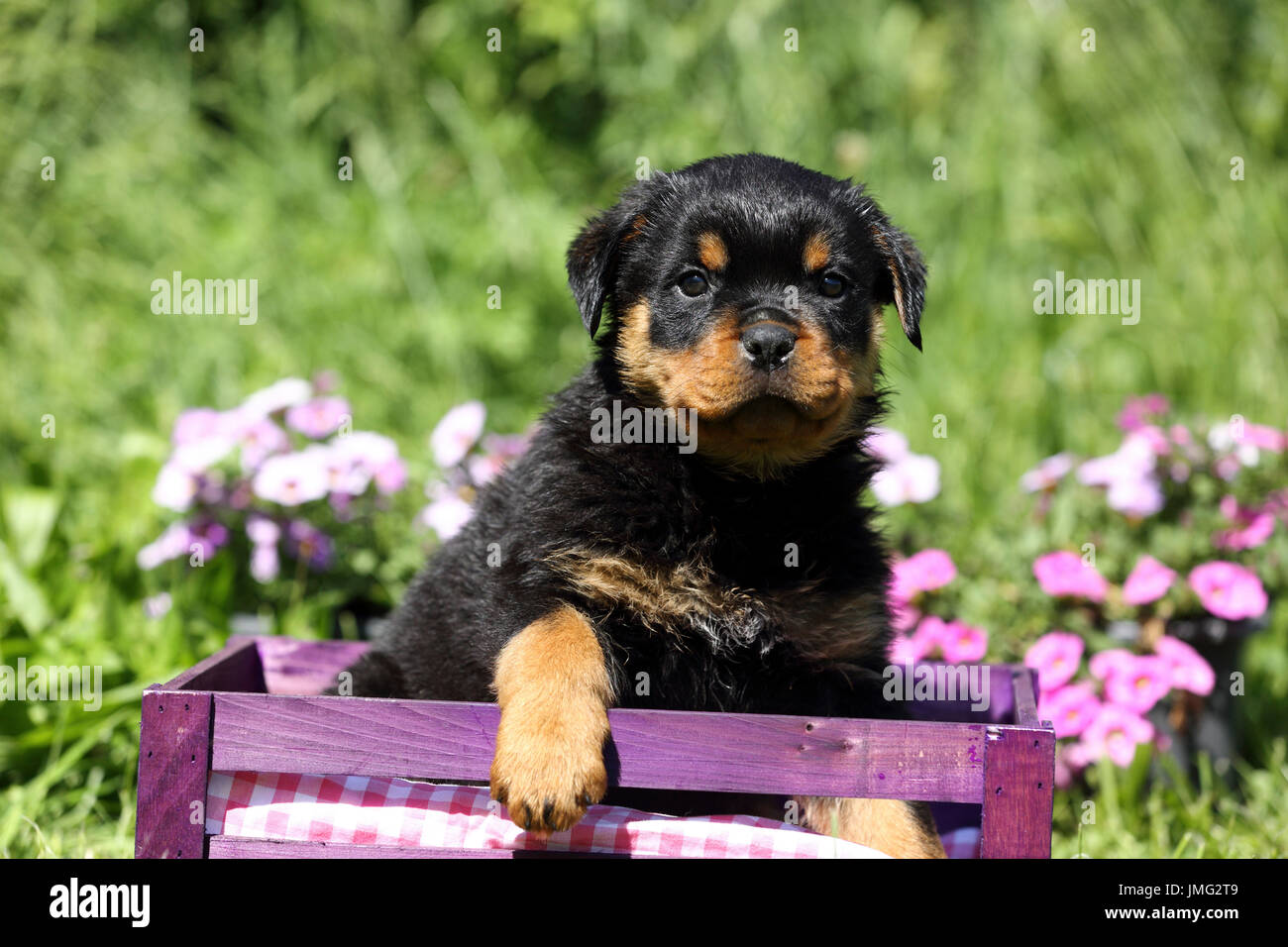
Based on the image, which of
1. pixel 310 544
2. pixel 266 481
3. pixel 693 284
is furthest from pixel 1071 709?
pixel 266 481

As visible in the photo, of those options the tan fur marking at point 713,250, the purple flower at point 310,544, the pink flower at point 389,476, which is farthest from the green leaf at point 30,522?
the tan fur marking at point 713,250

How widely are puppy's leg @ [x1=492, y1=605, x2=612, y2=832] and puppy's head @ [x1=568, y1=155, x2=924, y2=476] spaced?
24.7 inches

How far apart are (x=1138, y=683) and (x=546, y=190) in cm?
451

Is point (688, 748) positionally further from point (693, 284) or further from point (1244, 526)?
point (1244, 526)

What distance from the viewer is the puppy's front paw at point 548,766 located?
2107mm

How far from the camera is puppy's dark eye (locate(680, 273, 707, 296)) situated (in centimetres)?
271

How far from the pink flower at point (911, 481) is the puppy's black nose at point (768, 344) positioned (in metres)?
1.84

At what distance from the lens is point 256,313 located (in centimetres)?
602

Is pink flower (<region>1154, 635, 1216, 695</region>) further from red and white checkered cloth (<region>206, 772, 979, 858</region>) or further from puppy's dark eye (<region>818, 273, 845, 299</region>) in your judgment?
puppy's dark eye (<region>818, 273, 845, 299</region>)

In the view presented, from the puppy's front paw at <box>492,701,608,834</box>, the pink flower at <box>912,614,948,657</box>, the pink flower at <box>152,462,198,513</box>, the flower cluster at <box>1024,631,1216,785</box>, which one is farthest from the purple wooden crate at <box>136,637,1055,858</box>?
the pink flower at <box>152,462,198,513</box>

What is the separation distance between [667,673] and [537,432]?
2.39ft

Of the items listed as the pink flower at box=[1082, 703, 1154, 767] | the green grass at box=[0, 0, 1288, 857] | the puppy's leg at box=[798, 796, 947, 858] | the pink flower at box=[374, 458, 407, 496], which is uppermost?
the green grass at box=[0, 0, 1288, 857]

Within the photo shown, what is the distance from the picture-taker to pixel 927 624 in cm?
393

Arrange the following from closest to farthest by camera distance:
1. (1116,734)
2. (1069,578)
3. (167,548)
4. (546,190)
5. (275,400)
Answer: (1116,734)
(1069,578)
(167,548)
(275,400)
(546,190)
